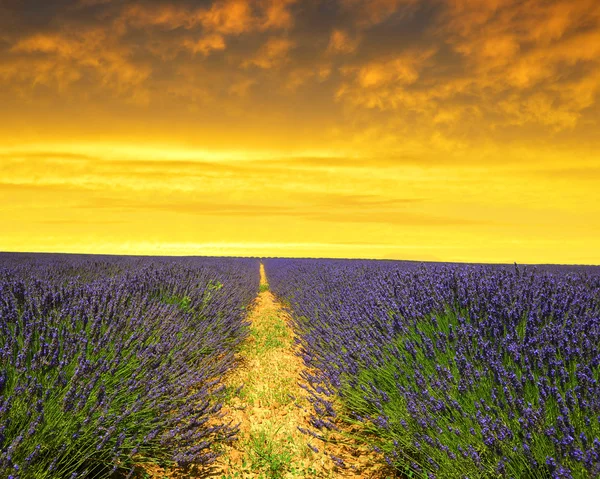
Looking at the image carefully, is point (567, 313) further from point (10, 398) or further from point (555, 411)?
point (10, 398)

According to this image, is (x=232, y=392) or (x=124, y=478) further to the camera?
(x=232, y=392)

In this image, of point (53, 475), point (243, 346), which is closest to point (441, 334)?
point (53, 475)

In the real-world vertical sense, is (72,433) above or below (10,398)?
below

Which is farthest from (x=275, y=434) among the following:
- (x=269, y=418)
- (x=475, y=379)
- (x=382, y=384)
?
(x=475, y=379)

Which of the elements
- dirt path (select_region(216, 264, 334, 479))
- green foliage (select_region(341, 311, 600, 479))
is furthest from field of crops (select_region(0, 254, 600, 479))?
dirt path (select_region(216, 264, 334, 479))

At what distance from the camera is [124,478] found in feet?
7.63

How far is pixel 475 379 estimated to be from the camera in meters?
2.18

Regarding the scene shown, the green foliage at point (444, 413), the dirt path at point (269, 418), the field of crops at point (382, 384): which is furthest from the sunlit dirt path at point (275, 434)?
the green foliage at point (444, 413)

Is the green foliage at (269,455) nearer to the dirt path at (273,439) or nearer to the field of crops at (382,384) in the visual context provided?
the dirt path at (273,439)

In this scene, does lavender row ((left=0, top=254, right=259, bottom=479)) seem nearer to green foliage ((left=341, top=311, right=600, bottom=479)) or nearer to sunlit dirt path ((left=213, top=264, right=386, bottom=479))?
sunlit dirt path ((left=213, top=264, right=386, bottom=479))

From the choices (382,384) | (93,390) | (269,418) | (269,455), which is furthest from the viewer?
(269,418)

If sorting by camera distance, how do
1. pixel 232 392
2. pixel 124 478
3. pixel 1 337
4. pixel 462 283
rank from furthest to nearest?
pixel 232 392
pixel 462 283
pixel 1 337
pixel 124 478

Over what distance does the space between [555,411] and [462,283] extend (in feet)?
5.51

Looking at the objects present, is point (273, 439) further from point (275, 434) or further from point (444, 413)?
point (444, 413)
